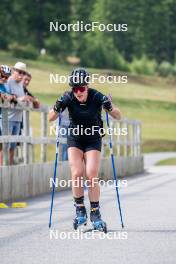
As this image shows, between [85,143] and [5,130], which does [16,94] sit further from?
[85,143]

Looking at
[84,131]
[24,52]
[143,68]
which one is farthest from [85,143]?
[143,68]

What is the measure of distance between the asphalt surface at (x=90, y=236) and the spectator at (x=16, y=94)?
1.37 m

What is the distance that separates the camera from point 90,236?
10.7m

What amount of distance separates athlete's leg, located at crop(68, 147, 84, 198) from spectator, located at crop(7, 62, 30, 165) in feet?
18.3

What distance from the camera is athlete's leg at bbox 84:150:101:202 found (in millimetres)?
11297

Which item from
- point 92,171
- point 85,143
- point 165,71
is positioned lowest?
point 92,171

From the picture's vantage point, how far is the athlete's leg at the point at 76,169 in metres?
11.3

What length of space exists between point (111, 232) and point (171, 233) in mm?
641

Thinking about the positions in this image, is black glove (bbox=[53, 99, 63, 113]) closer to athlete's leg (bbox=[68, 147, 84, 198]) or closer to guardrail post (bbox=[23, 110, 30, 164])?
athlete's leg (bbox=[68, 147, 84, 198])

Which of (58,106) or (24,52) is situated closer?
(58,106)

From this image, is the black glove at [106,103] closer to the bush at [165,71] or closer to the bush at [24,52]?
the bush at [24,52]

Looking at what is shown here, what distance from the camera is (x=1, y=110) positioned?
1623 centimetres

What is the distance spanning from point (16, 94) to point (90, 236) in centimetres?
755

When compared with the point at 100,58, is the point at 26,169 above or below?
below
